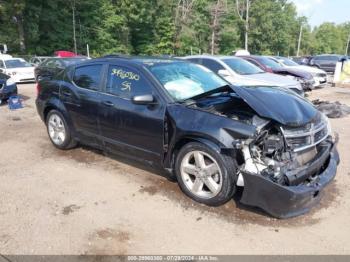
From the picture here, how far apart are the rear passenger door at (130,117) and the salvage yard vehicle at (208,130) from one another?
0.04 ft

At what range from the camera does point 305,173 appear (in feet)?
12.2

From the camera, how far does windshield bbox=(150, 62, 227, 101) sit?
4512 mm

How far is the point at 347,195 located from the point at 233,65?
23.9 feet

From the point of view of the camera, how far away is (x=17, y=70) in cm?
1736

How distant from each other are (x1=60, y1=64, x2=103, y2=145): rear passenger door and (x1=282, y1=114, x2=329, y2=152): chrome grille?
271 cm

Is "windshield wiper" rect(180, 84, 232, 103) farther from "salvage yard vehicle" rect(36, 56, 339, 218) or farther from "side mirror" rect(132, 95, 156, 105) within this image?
"side mirror" rect(132, 95, 156, 105)

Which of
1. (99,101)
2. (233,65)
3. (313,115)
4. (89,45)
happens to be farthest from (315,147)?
(89,45)

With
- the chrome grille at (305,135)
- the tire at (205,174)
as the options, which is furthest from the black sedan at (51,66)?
the chrome grille at (305,135)

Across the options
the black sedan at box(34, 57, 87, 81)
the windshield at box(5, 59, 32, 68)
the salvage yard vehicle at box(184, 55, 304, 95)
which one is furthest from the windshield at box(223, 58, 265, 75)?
the windshield at box(5, 59, 32, 68)

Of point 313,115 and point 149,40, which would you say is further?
point 149,40

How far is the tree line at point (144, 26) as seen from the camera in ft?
117

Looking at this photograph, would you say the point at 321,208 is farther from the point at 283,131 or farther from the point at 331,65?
the point at 331,65

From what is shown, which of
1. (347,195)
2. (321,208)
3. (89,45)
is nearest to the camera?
(321,208)

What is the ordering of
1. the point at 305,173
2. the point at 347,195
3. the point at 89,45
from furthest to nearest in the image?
1. the point at 89,45
2. the point at 347,195
3. the point at 305,173
